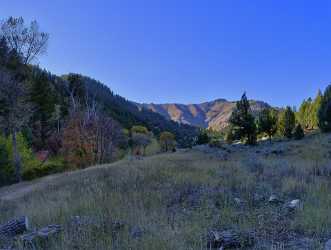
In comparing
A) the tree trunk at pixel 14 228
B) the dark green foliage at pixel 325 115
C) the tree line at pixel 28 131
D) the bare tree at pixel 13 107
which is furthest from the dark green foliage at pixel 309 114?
the tree trunk at pixel 14 228

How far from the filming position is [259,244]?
4.23 metres

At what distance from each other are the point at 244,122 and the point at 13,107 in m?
28.6

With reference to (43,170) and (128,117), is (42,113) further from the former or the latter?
(128,117)

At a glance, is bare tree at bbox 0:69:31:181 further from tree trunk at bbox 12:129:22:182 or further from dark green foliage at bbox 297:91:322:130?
dark green foliage at bbox 297:91:322:130

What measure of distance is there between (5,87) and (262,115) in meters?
39.5

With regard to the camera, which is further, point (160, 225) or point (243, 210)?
point (243, 210)

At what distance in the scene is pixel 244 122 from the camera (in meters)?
44.1

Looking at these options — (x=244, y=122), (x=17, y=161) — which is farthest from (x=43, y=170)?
(x=244, y=122)

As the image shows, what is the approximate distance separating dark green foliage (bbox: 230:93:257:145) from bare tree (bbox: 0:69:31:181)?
2693 cm

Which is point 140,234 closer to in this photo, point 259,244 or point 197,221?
point 197,221

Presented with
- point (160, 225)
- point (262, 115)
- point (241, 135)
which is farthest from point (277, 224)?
point (262, 115)

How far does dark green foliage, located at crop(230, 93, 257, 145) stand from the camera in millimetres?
43969

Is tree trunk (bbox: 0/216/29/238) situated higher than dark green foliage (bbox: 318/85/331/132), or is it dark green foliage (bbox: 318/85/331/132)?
dark green foliage (bbox: 318/85/331/132)

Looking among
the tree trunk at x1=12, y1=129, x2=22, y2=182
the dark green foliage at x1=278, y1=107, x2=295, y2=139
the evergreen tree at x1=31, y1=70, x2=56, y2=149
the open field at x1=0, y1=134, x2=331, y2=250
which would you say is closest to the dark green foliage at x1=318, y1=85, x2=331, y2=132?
the dark green foliage at x1=278, y1=107, x2=295, y2=139
